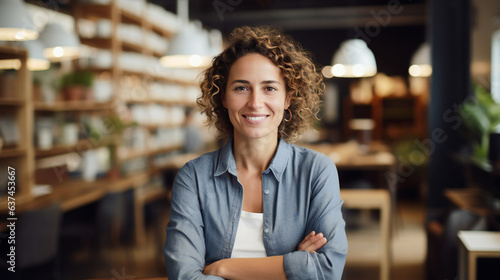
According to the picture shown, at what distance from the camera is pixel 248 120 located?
5.09 feet

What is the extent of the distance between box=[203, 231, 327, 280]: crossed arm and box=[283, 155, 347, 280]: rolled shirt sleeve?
0.08ft

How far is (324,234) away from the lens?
1.51 m

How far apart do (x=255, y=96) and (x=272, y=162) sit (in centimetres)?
25

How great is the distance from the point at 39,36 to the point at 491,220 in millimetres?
4020

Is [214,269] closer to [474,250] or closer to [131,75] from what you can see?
[474,250]

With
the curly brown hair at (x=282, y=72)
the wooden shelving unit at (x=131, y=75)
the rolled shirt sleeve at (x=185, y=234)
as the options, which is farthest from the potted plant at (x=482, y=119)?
the wooden shelving unit at (x=131, y=75)

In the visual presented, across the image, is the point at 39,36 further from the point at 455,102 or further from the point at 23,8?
the point at 455,102

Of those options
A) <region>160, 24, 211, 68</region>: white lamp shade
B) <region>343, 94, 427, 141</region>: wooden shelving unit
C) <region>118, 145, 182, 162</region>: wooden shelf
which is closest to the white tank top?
<region>160, 24, 211, 68</region>: white lamp shade

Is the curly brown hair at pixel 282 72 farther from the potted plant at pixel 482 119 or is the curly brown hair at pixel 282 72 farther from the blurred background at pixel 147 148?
the potted plant at pixel 482 119

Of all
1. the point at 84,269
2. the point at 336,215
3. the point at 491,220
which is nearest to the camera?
the point at 336,215

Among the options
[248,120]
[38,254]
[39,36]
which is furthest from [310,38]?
[248,120]

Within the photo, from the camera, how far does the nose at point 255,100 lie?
5.02ft

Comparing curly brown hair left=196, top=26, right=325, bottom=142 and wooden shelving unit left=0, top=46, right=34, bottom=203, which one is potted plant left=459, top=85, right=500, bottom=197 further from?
wooden shelving unit left=0, top=46, right=34, bottom=203

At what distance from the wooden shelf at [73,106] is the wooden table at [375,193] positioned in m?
2.68
